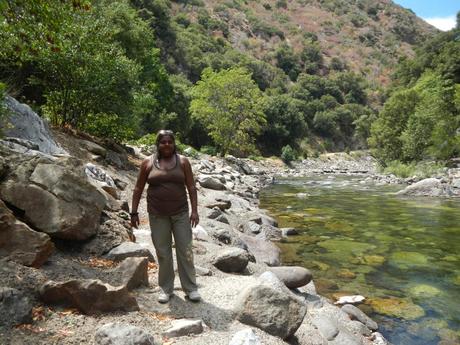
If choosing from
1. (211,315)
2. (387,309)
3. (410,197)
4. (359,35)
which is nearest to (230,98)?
(410,197)

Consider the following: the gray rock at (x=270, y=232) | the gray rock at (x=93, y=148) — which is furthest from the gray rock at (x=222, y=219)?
the gray rock at (x=93, y=148)

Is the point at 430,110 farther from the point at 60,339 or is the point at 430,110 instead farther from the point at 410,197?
the point at 60,339

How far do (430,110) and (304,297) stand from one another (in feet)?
120

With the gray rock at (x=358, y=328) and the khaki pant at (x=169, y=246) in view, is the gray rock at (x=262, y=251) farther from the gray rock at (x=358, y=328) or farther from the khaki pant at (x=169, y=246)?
the khaki pant at (x=169, y=246)

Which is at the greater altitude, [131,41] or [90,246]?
[131,41]

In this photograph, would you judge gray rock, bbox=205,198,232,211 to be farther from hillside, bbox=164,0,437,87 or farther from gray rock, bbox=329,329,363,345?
hillside, bbox=164,0,437,87

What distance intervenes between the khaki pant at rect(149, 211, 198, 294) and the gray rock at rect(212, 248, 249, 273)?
5.89ft

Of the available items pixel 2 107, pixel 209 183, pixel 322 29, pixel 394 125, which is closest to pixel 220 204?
pixel 209 183

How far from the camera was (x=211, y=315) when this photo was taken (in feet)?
17.6

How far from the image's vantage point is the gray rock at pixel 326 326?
249 inches

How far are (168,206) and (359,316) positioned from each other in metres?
4.26

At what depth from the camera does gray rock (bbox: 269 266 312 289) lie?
7.82m

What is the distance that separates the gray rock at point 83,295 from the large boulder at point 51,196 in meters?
1.37

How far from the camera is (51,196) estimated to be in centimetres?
602
